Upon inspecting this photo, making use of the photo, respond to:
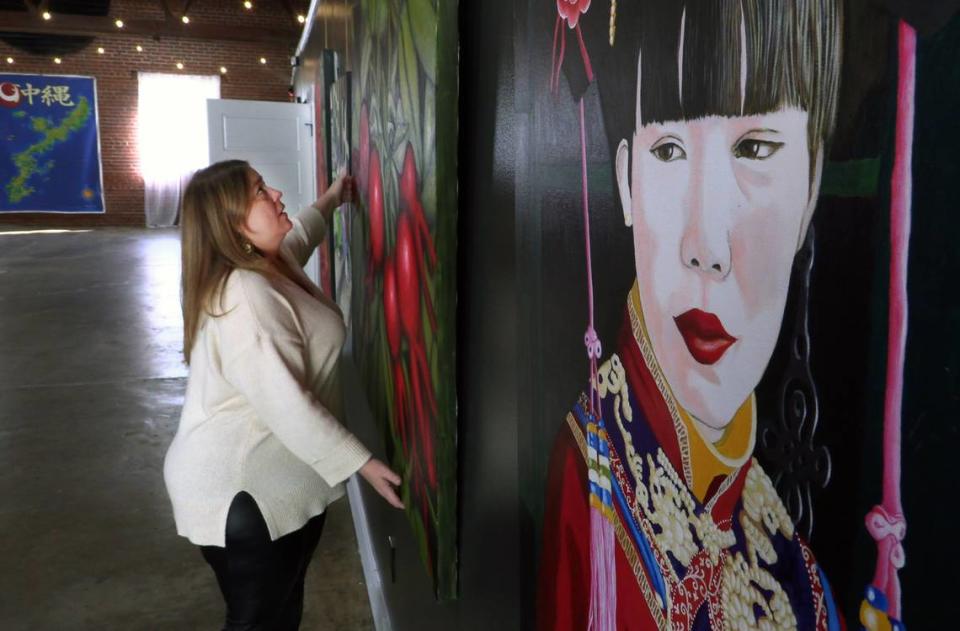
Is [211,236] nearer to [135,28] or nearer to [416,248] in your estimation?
[416,248]

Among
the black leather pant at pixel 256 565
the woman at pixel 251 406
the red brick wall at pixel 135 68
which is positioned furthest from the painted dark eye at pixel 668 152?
the red brick wall at pixel 135 68

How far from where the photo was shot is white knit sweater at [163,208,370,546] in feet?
5.20

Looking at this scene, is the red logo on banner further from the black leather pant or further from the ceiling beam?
the black leather pant

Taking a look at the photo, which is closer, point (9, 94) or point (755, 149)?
point (755, 149)

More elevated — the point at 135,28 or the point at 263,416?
the point at 135,28

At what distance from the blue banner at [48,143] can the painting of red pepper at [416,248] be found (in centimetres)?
1612

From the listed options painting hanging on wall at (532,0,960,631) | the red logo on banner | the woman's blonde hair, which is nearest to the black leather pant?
the woman's blonde hair

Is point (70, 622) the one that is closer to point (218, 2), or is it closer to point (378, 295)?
point (378, 295)

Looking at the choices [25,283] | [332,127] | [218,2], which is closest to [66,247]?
[25,283]

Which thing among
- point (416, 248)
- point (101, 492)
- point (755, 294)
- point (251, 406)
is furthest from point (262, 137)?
point (755, 294)

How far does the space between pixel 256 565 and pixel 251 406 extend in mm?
372

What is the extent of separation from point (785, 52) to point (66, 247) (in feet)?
47.7

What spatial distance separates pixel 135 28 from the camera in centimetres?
1532

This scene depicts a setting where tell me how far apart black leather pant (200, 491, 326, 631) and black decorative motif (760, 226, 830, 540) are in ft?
4.94
